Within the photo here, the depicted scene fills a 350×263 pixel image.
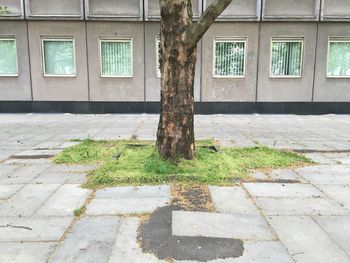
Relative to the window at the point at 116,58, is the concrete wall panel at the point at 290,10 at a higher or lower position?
higher

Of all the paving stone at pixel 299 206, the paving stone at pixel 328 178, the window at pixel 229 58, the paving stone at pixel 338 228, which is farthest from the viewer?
the window at pixel 229 58

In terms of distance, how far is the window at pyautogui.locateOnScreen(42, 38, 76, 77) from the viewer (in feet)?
46.4

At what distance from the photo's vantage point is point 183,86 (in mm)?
5555

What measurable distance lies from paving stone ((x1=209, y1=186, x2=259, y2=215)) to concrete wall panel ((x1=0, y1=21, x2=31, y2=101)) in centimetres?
1171

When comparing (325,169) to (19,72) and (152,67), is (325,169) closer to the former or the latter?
(152,67)

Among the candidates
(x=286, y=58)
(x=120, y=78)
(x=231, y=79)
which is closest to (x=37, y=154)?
(x=120, y=78)

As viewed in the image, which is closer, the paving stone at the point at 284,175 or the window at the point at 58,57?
the paving stone at the point at 284,175

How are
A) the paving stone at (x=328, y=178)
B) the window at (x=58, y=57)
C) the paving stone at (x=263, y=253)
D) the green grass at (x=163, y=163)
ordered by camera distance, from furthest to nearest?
the window at (x=58, y=57) → the paving stone at (x=328, y=178) → the green grass at (x=163, y=163) → the paving stone at (x=263, y=253)

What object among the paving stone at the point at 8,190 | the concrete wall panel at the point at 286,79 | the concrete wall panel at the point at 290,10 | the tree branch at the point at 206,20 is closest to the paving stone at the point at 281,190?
the tree branch at the point at 206,20

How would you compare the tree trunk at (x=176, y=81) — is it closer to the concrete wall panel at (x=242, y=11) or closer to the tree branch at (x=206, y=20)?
the tree branch at (x=206, y=20)

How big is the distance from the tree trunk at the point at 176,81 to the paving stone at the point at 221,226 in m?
1.90

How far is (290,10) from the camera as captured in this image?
1362 centimetres

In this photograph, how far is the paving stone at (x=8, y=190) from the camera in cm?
453

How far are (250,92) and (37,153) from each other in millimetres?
9407
